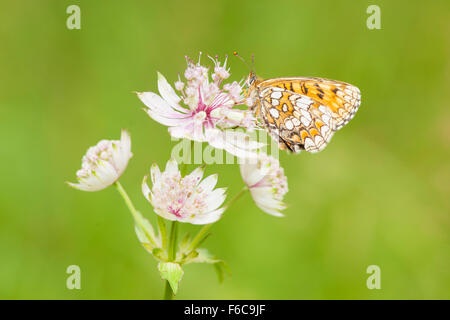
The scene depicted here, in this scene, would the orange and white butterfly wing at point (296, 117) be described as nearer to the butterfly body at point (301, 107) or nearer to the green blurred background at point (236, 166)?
the butterfly body at point (301, 107)

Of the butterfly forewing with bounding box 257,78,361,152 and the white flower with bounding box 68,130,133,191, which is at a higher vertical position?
the butterfly forewing with bounding box 257,78,361,152

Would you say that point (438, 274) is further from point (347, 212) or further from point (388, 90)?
point (388, 90)

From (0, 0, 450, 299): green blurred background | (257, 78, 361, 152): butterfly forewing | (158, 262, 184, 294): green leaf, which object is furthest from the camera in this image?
(0, 0, 450, 299): green blurred background

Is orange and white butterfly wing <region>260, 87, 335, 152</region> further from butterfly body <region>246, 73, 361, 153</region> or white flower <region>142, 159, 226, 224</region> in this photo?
white flower <region>142, 159, 226, 224</region>

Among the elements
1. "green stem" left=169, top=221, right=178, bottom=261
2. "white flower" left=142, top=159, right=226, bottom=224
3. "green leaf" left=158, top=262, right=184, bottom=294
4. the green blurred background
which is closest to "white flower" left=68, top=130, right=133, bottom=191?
"white flower" left=142, top=159, right=226, bottom=224

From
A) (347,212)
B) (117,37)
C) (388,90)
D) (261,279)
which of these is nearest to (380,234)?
(347,212)

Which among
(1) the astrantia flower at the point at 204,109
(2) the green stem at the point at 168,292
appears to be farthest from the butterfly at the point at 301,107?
(2) the green stem at the point at 168,292
